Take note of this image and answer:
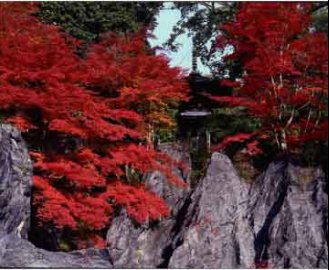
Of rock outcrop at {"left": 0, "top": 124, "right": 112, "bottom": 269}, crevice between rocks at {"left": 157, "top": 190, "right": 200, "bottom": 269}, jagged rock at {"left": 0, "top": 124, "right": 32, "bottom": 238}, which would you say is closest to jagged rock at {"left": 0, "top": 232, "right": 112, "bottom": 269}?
rock outcrop at {"left": 0, "top": 124, "right": 112, "bottom": 269}

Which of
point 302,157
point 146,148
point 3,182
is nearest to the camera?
point 302,157

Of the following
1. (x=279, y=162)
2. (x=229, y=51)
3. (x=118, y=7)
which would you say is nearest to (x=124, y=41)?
(x=118, y=7)

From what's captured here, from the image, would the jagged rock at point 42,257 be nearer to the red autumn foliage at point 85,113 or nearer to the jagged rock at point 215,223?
the red autumn foliage at point 85,113

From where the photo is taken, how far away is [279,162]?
4473mm

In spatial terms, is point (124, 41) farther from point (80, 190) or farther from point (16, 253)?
point (16, 253)

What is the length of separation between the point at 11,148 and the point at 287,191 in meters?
2.44

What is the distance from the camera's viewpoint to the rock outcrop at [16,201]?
4633mm

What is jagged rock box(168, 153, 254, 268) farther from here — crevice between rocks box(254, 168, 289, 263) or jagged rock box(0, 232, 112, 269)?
jagged rock box(0, 232, 112, 269)

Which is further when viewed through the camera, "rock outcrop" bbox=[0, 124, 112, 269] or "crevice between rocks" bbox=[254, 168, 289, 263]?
"rock outcrop" bbox=[0, 124, 112, 269]

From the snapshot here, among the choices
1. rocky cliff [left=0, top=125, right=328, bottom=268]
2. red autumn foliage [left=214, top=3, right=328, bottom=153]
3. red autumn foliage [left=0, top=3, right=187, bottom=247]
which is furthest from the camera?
red autumn foliage [left=0, top=3, right=187, bottom=247]

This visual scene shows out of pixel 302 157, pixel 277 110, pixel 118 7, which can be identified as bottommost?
pixel 302 157

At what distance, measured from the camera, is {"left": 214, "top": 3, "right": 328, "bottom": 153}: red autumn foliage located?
14.0ft

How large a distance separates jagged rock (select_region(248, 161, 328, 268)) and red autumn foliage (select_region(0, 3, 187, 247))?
0.74 meters

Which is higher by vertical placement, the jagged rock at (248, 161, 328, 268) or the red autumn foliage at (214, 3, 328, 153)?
the red autumn foliage at (214, 3, 328, 153)
